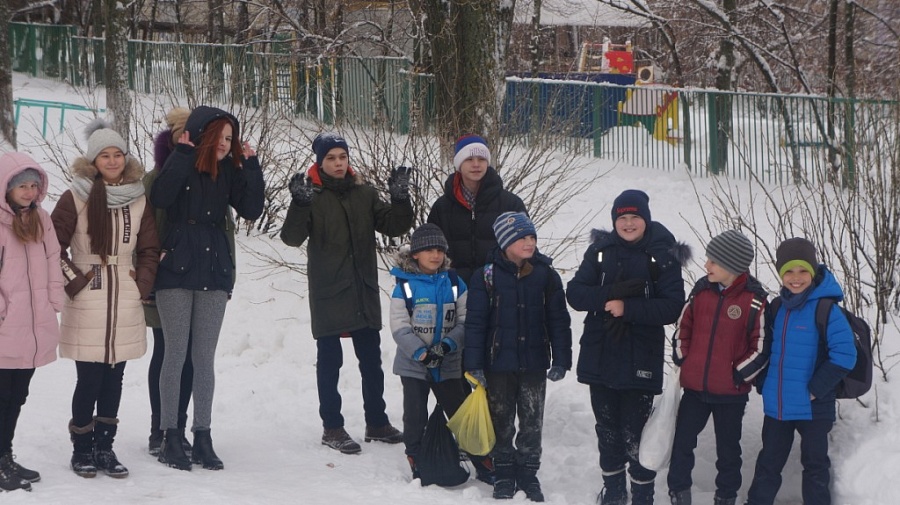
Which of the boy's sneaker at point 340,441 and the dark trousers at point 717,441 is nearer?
the dark trousers at point 717,441

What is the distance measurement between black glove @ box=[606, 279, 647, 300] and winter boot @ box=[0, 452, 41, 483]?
113 inches

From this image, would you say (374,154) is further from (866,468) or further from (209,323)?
(866,468)

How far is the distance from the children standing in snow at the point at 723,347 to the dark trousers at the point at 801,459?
0.12m

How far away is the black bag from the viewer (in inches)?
214

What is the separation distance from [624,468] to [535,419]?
1.72 ft

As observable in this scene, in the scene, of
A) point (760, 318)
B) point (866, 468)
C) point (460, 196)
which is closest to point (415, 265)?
point (460, 196)

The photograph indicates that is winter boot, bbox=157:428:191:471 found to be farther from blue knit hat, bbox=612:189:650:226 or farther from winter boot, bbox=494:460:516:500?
blue knit hat, bbox=612:189:650:226

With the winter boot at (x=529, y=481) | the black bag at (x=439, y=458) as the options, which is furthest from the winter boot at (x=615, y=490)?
the black bag at (x=439, y=458)

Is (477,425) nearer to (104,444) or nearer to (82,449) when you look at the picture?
(104,444)

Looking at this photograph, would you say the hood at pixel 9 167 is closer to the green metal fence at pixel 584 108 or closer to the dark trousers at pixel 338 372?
the dark trousers at pixel 338 372

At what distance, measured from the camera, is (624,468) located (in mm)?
5336

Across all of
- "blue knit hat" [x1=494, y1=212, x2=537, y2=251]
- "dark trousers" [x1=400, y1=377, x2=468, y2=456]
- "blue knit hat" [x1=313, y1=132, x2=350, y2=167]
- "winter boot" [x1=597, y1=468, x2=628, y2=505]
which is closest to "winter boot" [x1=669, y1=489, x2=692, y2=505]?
"winter boot" [x1=597, y1=468, x2=628, y2=505]

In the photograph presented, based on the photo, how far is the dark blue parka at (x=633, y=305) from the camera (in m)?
5.05

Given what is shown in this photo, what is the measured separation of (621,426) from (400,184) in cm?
Result: 178
